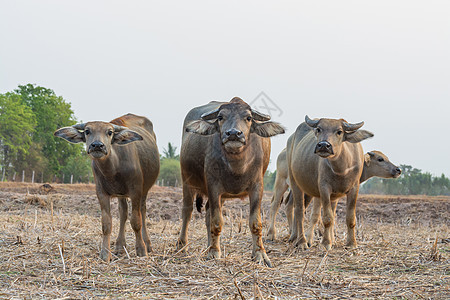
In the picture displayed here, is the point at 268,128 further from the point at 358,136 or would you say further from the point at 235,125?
the point at 358,136

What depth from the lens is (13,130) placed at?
4450cm

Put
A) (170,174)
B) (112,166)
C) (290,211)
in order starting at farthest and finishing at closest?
(170,174), (290,211), (112,166)

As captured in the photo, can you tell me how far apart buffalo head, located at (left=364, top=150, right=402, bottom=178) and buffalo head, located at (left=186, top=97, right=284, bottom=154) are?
210 inches

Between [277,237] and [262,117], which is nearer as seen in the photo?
[262,117]

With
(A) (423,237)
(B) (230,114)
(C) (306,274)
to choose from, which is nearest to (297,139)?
(A) (423,237)

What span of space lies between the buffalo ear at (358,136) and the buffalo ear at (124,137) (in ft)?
10.5

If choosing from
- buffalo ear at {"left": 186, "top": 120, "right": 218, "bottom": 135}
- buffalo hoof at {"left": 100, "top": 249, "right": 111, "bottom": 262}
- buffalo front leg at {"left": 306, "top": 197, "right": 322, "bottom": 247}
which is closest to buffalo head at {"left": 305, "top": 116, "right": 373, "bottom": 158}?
buffalo front leg at {"left": 306, "top": 197, "right": 322, "bottom": 247}

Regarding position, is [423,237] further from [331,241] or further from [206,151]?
[206,151]

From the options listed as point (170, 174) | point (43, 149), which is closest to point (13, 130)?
point (43, 149)

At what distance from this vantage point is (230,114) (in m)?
5.95

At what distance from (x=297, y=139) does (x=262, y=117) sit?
3.21m

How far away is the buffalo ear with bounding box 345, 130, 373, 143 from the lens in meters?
7.51

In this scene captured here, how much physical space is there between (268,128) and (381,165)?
560 centimetres

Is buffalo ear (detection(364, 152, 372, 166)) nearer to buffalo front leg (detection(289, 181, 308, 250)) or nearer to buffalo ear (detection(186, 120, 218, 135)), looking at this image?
buffalo front leg (detection(289, 181, 308, 250))
